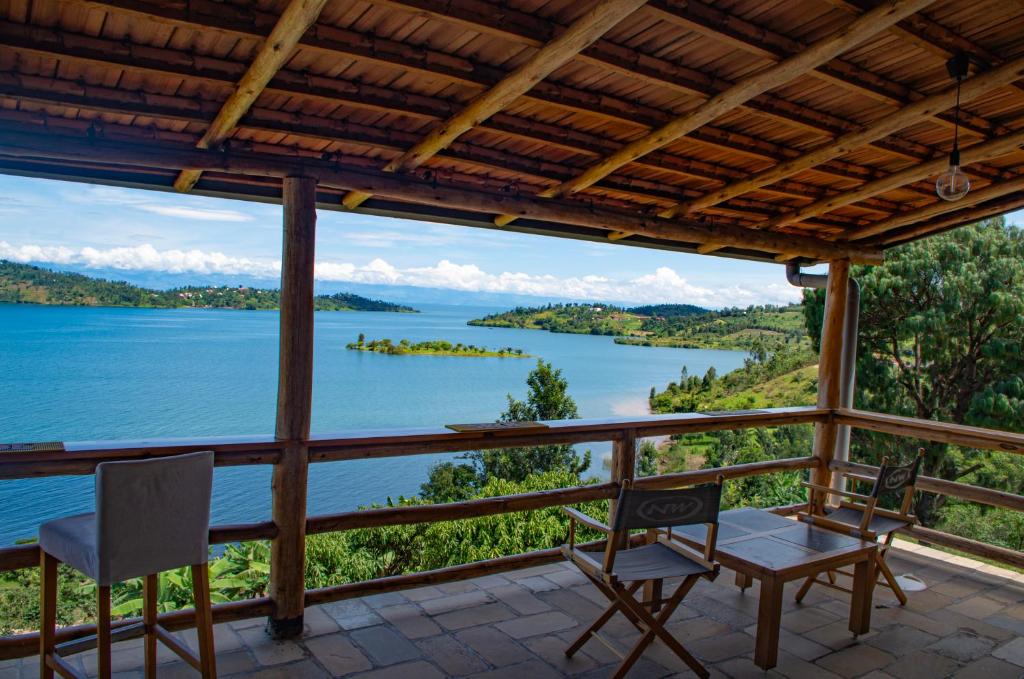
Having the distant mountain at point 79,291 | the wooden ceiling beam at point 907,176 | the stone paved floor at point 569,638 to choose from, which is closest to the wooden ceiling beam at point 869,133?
→ the wooden ceiling beam at point 907,176

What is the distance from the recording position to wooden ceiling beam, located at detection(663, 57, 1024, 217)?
3.03m

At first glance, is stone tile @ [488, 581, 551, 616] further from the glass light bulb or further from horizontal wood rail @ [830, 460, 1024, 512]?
the glass light bulb

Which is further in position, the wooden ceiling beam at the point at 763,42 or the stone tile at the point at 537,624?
the stone tile at the point at 537,624

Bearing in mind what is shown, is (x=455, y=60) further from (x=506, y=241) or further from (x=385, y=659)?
(x=506, y=241)

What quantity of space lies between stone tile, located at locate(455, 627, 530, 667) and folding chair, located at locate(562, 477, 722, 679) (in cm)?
36

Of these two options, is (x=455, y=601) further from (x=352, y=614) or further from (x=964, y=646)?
(x=964, y=646)

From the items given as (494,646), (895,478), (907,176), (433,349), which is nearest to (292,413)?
(494,646)

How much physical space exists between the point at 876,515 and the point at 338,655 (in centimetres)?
280

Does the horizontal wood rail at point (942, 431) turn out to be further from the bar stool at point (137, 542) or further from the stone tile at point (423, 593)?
the bar stool at point (137, 542)

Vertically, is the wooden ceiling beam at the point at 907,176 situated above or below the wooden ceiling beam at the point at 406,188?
above

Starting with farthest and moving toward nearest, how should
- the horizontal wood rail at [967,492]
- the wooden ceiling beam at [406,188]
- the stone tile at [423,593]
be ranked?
the horizontal wood rail at [967,492] < the stone tile at [423,593] < the wooden ceiling beam at [406,188]

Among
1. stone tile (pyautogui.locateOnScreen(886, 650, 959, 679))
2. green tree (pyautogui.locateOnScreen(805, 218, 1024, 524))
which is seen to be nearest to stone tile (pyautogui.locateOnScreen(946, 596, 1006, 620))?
stone tile (pyautogui.locateOnScreen(886, 650, 959, 679))

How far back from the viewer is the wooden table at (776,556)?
2.96 metres

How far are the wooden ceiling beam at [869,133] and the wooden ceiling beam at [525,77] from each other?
1702 millimetres
